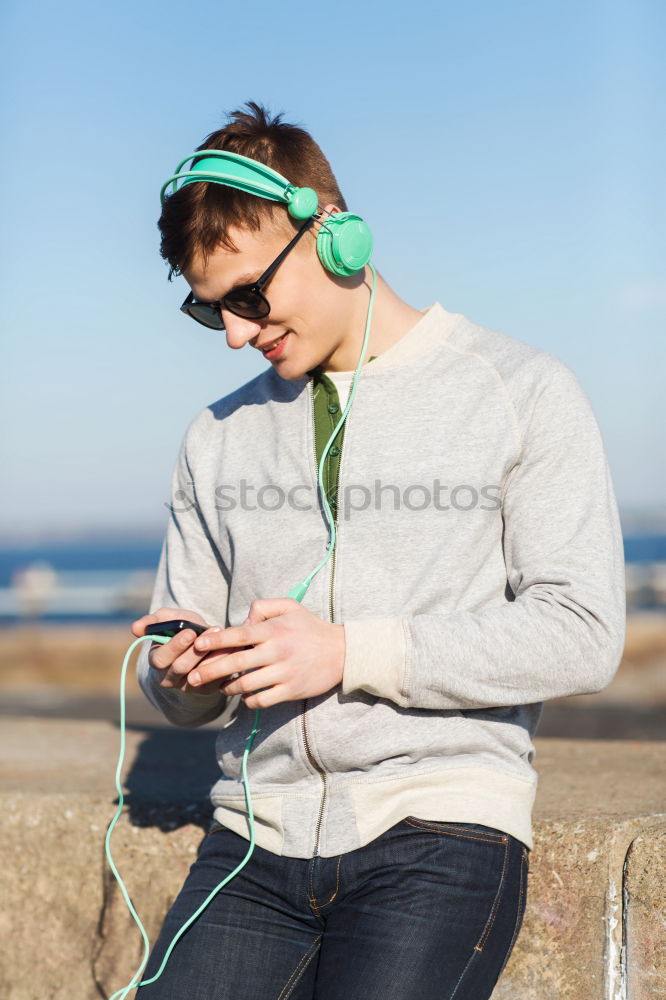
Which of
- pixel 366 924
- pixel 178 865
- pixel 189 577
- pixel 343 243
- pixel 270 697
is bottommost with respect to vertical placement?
pixel 178 865

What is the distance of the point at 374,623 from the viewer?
2.04 metres

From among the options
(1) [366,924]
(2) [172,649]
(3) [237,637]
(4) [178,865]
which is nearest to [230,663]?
Result: (3) [237,637]

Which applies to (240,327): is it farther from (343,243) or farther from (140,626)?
(140,626)

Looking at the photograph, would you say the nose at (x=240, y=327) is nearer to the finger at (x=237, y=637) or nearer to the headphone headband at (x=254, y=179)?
the headphone headband at (x=254, y=179)

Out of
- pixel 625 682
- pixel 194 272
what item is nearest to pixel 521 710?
pixel 194 272

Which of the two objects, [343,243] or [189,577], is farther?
[189,577]

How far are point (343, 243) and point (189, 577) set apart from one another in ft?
3.18

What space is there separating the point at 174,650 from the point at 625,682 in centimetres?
982

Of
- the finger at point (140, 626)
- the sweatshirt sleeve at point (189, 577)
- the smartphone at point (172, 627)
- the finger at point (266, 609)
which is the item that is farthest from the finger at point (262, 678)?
the sweatshirt sleeve at point (189, 577)

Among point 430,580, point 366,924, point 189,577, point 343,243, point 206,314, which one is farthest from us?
point 189,577

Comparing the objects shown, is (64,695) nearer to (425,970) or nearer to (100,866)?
(100,866)

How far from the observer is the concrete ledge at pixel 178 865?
237cm

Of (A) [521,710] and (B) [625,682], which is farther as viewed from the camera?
(B) [625,682]

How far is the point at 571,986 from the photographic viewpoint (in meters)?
2.39
